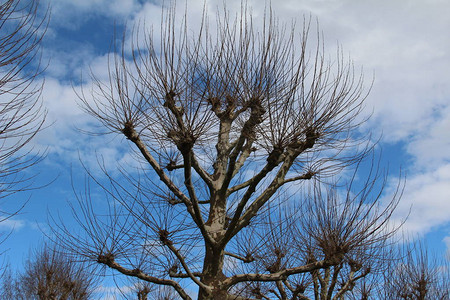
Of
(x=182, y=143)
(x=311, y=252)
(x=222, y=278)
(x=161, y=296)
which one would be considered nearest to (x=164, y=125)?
(x=182, y=143)

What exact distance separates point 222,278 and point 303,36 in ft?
10.2

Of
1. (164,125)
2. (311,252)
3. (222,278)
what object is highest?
(164,125)

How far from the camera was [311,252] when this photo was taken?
24.7ft

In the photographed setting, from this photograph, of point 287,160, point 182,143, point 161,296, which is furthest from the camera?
point 161,296

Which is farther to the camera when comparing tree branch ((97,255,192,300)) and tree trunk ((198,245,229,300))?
tree branch ((97,255,192,300))

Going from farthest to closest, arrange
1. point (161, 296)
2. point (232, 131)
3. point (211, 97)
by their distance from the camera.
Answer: point (161, 296)
point (232, 131)
point (211, 97)

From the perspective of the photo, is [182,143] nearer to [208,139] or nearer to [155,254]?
[208,139]

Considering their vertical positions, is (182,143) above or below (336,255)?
above

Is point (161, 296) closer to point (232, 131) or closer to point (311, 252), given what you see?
point (311, 252)

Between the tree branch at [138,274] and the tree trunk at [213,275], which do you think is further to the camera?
the tree branch at [138,274]

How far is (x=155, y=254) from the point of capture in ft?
18.4

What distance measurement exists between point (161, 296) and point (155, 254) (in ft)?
25.1

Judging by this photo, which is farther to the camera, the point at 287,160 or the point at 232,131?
the point at 232,131

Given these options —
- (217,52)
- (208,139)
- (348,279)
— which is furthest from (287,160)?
(348,279)
